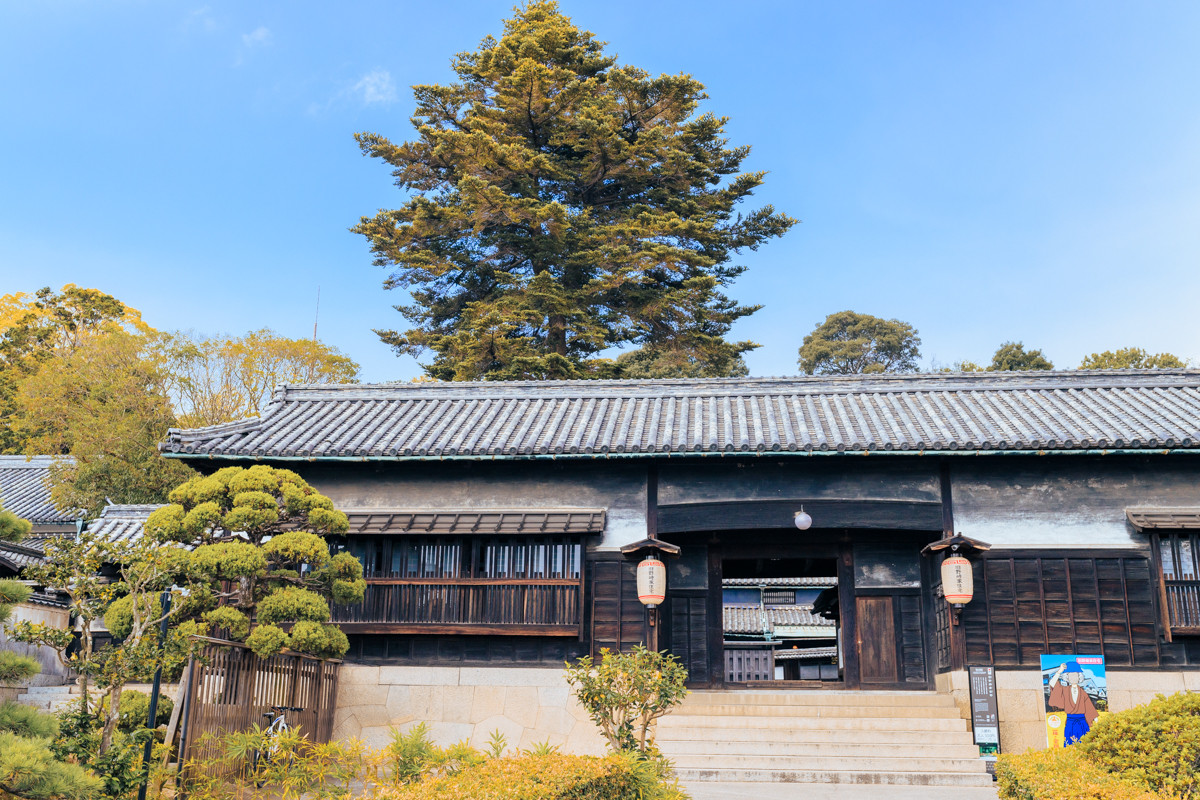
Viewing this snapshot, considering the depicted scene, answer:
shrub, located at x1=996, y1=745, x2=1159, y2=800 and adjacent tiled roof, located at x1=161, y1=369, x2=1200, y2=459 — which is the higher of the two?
adjacent tiled roof, located at x1=161, y1=369, x2=1200, y2=459

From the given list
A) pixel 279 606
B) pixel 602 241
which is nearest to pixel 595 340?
pixel 602 241

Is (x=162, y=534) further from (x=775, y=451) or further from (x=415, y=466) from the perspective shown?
(x=775, y=451)

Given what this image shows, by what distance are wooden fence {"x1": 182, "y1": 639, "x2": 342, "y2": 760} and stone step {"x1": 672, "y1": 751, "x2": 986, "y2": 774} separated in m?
5.22

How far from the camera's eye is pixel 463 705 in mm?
14492

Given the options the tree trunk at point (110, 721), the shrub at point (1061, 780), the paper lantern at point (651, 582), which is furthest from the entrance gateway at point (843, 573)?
the tree trunk at point (110, 721)

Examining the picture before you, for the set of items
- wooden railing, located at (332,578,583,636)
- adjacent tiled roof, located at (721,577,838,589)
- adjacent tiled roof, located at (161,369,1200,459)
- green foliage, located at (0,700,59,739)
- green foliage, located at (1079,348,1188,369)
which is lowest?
green foliage, located at (0,700,59,739)

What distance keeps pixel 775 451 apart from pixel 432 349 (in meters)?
17.4

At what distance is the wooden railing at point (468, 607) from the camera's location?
47.9ft

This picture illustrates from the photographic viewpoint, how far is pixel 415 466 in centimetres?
1584

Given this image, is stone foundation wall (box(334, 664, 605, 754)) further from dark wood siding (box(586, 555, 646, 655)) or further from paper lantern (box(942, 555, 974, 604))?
paper lantern (box(942, 555, 974, 604))

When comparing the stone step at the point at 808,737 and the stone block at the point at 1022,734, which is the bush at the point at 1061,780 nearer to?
the stone step at the point at 808,737

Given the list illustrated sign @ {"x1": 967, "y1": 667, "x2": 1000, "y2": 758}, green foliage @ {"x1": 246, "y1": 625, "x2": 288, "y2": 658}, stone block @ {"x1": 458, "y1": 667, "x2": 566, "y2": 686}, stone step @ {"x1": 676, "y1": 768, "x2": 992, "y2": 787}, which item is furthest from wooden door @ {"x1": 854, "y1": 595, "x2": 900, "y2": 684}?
green foliage @ {"x1": 246, "y1": 625, "x2": 288, "y2": 658}

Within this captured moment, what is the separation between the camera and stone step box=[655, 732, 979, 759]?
1265cm

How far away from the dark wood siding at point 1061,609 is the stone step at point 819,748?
186cm
